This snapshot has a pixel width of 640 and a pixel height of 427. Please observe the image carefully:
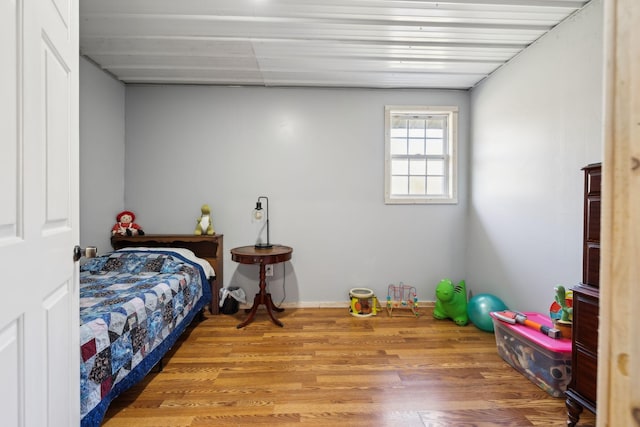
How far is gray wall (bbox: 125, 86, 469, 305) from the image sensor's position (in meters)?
3.42

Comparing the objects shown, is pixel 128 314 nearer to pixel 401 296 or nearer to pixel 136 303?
pixel 136 303

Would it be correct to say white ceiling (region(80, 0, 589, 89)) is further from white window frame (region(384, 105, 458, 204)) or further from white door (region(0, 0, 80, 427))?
white door (region(0, 0, 80, 427))

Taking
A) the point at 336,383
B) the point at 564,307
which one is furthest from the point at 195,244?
the point at 564,307

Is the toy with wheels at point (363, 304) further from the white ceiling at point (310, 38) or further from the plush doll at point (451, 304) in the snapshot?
the white ceiling at point (310, 38)

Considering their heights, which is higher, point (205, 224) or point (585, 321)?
point (205, 224)

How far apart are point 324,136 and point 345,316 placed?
6.56 feet

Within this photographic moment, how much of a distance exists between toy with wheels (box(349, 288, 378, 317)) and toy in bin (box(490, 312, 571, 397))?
48.9 inches

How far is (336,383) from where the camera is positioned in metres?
2.02

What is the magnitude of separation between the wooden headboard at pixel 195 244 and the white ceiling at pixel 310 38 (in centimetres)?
168

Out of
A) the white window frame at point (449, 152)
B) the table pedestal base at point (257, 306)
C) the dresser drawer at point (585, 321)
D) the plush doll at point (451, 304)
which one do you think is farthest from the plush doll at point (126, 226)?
the dresser drawer at point (585, 321)

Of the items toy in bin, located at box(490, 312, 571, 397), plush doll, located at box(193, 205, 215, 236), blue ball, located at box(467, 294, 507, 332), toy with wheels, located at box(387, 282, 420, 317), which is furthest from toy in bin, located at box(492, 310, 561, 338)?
plush doll, located at box(193, 205, 215, 236)

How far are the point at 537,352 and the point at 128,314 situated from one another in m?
2.55

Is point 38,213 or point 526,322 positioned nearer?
point 38,213

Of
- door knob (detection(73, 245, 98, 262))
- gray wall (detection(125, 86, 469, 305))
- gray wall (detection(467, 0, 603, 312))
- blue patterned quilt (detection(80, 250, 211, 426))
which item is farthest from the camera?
gray wall (detection(125, 86, 469, 305))
